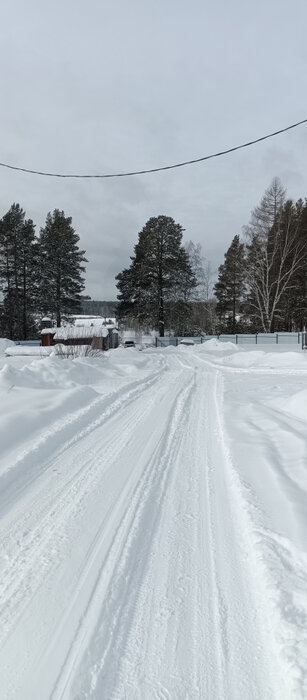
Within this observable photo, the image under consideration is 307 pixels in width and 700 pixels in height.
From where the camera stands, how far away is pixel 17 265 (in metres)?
44.3

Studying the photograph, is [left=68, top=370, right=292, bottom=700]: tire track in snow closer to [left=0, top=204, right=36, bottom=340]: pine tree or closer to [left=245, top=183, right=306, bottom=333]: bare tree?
[left=245, top=183, right=306, bottom=333]: bare tree

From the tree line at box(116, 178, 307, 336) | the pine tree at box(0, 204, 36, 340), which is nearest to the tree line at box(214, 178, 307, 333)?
the tree line at box(116, 178, 307, 336)

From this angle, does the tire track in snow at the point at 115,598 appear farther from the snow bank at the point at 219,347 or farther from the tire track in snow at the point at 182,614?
the snow bank at the point at 219,347

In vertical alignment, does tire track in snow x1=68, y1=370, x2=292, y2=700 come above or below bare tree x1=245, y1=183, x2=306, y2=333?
below

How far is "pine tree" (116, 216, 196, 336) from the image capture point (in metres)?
45.7

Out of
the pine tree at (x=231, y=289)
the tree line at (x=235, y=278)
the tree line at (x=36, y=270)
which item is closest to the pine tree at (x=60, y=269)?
the tree line at (x=36, y=270)

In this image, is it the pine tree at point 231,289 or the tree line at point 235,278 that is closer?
the tree line at point 235,278

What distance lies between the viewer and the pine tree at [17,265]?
43781mm

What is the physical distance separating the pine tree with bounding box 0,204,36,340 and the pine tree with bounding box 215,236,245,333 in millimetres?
21420

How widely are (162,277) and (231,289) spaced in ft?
27.0

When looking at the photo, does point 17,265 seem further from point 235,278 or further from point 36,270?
point 235,278

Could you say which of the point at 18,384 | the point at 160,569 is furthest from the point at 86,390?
the point at 160,569

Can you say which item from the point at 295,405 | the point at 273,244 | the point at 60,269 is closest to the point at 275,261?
the point at 273,244

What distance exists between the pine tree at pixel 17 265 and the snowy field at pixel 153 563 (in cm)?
4094
